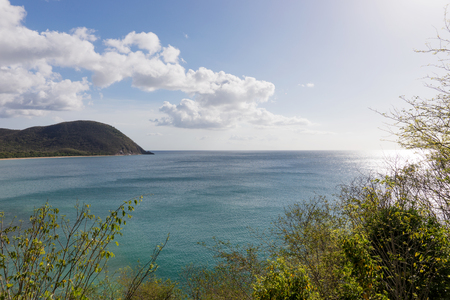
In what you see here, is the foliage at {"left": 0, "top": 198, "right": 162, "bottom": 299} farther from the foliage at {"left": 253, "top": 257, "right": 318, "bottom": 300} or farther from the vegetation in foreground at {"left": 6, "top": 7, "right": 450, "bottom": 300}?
the foliage at {"left": 253, "top": 257, "right": 318, "bottom": 300}

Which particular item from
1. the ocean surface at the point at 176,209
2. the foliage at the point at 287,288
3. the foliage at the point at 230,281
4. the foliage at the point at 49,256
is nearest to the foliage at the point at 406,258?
the foliage at the point at 287,288

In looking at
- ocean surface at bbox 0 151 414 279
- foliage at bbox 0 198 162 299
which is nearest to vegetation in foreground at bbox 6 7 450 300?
foliage at bbox 0 198 162 299

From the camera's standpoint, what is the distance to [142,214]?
1681 inches

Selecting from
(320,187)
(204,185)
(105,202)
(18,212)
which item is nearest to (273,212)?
A: (320,187)

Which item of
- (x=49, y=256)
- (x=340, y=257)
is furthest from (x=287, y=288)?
(x=49, y=256)

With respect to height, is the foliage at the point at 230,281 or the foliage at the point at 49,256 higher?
the foliage at the point at 49,256

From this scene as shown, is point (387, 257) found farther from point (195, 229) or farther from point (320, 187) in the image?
point (320, 187)

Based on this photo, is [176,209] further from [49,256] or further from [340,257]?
[49,256]

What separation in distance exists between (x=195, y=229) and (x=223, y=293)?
752 inches

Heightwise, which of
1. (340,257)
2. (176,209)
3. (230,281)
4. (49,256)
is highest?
(49,256)

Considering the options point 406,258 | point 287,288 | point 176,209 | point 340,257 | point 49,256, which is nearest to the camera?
point 49,256

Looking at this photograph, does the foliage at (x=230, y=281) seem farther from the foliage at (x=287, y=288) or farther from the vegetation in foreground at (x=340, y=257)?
the foliage at (x=287, y=288)

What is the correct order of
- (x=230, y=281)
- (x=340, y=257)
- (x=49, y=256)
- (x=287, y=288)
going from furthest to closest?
(x=230, y=281)
(x=340, y=257)
(x=287, y=288)
(x=49, y=256)

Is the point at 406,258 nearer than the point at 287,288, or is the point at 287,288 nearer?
the point at 287,288
